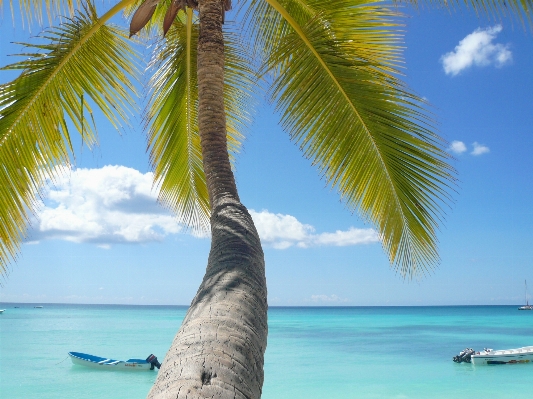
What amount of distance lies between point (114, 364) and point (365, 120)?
1922cm

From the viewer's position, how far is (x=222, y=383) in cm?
123

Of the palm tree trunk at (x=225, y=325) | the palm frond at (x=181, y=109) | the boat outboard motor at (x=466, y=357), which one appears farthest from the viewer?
the boat outboard motor at (x=466, y=357)

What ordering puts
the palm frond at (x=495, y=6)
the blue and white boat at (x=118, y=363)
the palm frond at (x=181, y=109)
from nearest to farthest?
the palm frond at (x=495, y=6)
the palm frond at (x=181, y=109)
the blue and white boat at (x=118, y=363)

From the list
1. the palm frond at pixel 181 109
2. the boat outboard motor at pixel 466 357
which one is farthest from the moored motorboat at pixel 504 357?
the palm frond at pixel 181 109

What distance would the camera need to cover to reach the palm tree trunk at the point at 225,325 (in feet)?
4.04

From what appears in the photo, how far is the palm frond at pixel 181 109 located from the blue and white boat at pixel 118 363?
1502cm

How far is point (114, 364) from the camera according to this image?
69.3 ft

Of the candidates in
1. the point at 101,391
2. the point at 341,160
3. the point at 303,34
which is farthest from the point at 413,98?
the point at 101,391

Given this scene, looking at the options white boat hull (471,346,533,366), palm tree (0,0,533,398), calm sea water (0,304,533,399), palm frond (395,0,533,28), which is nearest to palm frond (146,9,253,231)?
palm tree (0,0,533,398)

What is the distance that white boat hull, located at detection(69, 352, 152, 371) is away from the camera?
20.8m

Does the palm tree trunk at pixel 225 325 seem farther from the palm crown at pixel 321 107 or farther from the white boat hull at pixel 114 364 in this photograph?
the white boat hull at pixel 114 364

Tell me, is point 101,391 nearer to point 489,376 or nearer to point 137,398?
point 137,398

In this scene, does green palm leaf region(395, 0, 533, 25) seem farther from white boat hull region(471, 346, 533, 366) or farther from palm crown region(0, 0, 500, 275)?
white boat hull region(471, 346, 533, 366)

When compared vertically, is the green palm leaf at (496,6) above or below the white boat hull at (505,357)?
above
